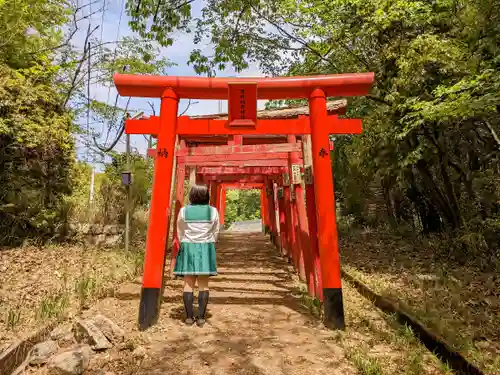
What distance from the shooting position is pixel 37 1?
776 centimetres

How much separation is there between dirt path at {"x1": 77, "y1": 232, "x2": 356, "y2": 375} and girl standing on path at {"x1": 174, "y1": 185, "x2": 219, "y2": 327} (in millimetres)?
310

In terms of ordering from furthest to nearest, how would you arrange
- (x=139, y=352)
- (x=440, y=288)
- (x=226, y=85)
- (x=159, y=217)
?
(x=440, y=288) < (x=226, y=85) < (x=159, y=217) < (x=139, y=352)

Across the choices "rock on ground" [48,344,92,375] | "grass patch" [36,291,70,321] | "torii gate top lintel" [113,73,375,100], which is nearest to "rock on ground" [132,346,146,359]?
"rock on ground" [48,344,92,375]

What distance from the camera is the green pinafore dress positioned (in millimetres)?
4234

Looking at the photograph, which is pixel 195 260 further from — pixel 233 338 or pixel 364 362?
pixel 364 362

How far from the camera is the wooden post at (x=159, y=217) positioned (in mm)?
4148

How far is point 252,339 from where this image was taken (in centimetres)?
385

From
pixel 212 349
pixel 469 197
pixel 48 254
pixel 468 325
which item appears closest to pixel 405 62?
pixel 469 197

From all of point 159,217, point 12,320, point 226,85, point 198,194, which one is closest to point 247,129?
point 226,85

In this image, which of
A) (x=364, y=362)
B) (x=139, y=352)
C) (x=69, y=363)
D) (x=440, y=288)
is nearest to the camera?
(x=69, y=363)

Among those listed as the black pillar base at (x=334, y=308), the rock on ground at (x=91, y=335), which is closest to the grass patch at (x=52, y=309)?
the rock on ground at (x=91, y=335)

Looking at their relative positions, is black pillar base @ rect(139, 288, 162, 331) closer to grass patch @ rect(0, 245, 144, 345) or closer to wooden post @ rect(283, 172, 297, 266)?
grass patch @ rect(0, 245, 144, 345)

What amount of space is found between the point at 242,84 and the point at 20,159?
666 cm

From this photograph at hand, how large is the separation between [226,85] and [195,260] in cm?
210
